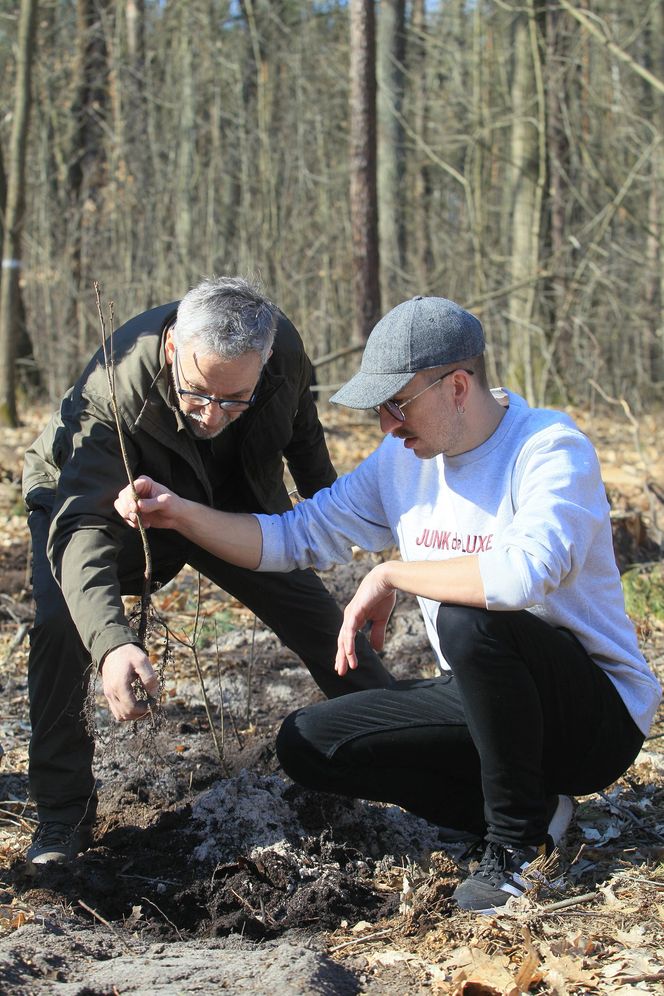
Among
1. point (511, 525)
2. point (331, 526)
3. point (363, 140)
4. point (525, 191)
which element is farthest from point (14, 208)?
point (511, 525)

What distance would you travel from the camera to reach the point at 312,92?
48.8 ft

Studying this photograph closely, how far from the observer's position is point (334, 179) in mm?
15148

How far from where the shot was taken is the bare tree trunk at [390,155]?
48.8 feet

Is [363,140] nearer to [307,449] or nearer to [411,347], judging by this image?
[307,449]

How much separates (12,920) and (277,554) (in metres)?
1.26

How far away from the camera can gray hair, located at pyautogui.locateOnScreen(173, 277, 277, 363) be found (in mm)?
2955

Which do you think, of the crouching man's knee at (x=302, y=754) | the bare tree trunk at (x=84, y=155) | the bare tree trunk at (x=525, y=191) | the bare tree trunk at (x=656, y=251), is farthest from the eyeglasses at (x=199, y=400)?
the bare tree trunk at (x=84, y=155)

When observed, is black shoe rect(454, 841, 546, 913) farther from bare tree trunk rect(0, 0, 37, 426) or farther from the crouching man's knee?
bare tree trunk rect(0, 0, 37, 426)

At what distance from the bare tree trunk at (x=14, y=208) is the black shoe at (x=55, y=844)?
25.3ft

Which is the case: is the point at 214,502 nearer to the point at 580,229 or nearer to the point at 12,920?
the point at 12,920

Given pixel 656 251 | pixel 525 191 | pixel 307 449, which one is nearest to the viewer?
pixel 307 449

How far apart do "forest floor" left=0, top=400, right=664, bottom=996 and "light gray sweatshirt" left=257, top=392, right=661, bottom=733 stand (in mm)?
576

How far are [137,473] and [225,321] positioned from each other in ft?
1.93

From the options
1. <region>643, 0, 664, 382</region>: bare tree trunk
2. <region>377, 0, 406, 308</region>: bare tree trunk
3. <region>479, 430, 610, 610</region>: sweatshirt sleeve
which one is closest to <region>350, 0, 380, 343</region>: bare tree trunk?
<region>643, 0, 664, 382</region>: bare tree trunk
